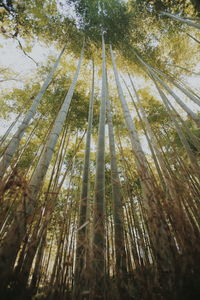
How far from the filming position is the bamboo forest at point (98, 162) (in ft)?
2.97

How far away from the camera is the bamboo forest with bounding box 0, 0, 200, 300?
0.91 metres

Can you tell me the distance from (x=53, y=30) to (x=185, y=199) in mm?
4678

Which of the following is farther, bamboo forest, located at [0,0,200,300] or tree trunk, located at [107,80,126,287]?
tree trunk, located at [107,80,126,287]

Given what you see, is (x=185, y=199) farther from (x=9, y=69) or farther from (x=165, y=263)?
(x=9, y=69)

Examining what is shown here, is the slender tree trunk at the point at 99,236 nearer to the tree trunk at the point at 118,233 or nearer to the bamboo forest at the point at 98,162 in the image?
the bamboo forest at the point at 98,162

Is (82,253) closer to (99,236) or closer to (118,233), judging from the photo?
(99,236)

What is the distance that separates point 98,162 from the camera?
168 cm

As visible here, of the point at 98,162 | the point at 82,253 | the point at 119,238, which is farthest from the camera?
the point at 98,162

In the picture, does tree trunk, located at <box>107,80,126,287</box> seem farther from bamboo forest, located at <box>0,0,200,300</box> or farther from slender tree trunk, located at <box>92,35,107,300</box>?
slender tree trunk, located at <box>92,35,107,300</box>

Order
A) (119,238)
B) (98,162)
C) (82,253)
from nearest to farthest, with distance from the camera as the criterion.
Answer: (82,253), (119,238), (98,162)

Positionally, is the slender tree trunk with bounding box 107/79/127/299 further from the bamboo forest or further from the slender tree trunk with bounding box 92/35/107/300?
the slender tree trunk with bounding box 92/35/107/300

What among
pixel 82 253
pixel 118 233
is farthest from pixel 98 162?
pixel 82 253

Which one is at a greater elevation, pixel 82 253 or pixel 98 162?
pixel 98 162

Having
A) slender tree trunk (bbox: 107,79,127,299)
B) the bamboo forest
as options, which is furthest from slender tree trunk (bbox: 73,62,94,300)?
slender tree trunk (bbox: 107,79,127,299)
